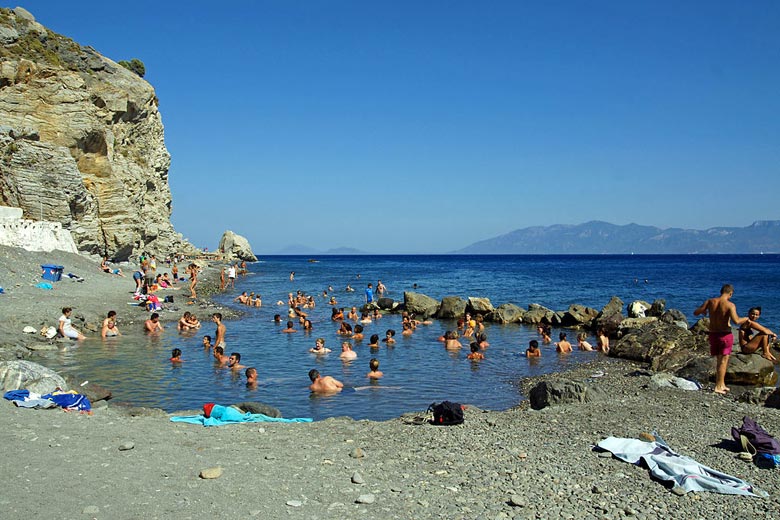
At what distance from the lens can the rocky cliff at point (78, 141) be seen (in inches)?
1394

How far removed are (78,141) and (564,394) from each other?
4047 centimetres

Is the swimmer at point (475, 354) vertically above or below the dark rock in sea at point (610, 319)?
below

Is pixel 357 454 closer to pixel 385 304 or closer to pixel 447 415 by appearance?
pixel 447 415

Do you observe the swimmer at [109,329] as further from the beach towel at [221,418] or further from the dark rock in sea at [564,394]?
the dark rock in sea at [564,394]

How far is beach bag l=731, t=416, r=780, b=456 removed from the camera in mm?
7396

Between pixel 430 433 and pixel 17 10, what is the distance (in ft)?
220

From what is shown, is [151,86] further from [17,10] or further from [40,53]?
[17,10]

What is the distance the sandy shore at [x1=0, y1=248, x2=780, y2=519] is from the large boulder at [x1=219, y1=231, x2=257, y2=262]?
311ft

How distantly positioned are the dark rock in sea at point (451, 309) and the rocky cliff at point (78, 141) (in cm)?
2508

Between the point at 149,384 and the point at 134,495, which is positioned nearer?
the point at 134,495

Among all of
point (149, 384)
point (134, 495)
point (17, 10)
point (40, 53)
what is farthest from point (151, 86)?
point (134, 495)

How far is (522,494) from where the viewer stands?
6.21 meters

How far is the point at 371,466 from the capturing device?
7.12m

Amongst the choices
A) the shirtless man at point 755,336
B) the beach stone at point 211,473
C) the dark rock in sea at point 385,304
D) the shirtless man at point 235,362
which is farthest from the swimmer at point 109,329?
the shirtless man at point 755,336
